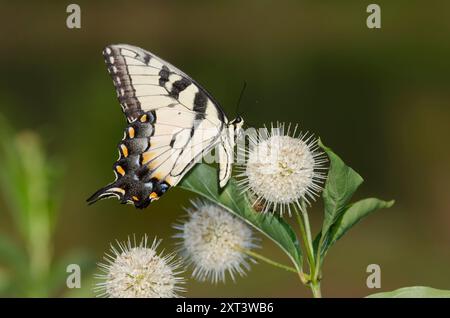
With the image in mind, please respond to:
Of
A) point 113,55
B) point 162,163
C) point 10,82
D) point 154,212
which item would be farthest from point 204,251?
point 10,82

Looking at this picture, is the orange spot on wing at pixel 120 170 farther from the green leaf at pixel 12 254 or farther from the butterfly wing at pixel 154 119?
the green leaf at pixel 12 254

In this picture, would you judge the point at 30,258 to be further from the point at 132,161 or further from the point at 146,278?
the point at 146,278

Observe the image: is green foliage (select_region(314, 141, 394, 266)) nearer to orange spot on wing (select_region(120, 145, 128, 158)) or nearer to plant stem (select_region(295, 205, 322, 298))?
plant stem (select_region(295, 205, 322, 298))

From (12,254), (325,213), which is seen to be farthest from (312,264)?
(12,254)

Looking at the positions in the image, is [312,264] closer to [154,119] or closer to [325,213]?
[325,213]

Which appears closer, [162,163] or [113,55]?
[162,163]

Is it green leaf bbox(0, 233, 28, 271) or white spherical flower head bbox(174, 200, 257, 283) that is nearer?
white spherical flower head bbox(174, 200, 257, 283)

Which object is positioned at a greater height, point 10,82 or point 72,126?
point 10,82

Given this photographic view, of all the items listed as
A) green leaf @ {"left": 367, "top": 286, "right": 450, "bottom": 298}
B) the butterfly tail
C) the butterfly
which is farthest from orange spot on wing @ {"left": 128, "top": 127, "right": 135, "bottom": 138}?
green leaf @ {"left": 367, "top": 286, "right": 450, "bottom": 298}
